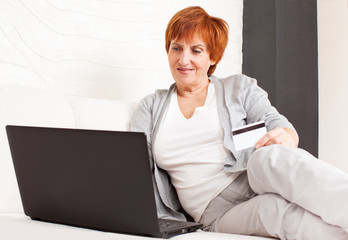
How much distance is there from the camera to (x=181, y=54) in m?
2.00

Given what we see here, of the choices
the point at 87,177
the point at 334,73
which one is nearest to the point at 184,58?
the point at 87,177

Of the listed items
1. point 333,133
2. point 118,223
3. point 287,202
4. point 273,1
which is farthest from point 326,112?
point 118,223

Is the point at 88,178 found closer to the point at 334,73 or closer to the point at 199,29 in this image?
the point at 199,29

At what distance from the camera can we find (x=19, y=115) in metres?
1.61

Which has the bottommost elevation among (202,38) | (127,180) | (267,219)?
(267,219)

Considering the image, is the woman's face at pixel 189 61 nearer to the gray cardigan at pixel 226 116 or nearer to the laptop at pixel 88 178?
the gray cardigan at pixel 226 116

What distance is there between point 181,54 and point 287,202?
896 millimetres

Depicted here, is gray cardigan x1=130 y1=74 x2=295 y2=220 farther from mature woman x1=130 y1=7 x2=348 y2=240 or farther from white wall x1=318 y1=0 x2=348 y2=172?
white wall x1=318 y1=0 x2=348 y2=172

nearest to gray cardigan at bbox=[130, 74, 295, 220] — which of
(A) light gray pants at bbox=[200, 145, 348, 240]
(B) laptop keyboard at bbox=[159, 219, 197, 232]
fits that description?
(A) light gray pants at bbox=[200, 145, 348, 240]

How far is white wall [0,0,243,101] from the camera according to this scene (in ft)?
6.78

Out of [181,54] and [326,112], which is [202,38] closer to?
[181,54]

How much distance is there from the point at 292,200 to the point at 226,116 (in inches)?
24.9

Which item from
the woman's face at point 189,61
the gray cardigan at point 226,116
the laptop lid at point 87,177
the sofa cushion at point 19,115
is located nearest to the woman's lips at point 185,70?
the woman's face at point 189,61

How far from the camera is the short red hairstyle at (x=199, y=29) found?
6.51 feet
